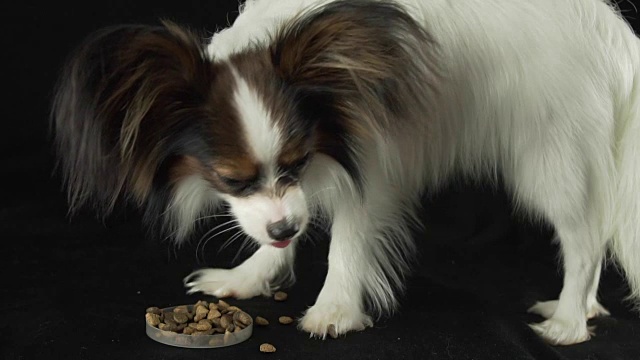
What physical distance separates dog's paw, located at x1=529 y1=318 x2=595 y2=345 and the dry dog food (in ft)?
3.18

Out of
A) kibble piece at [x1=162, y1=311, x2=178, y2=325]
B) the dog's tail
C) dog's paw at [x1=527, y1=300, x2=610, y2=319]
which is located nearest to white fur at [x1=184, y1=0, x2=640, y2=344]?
the dog's tail

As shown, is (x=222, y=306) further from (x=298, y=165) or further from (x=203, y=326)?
(x=298, y=165)

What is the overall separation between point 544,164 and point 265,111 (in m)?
1.00

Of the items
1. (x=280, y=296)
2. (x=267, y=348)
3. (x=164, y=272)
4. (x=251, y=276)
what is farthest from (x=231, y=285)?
(x=267, y=348)

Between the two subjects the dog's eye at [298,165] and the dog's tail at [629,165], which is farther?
the dog's tail at [629,165]

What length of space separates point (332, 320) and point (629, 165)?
1090mm

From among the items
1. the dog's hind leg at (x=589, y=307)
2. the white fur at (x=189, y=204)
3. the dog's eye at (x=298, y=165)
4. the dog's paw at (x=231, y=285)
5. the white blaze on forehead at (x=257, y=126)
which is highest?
the white blaze on forehead at (x=257, y=126)

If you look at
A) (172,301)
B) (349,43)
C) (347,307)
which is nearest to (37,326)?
(172,301)

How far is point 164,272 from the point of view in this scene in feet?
13.8

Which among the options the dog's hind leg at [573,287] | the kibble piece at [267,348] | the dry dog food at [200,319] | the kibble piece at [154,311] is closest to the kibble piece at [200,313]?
the dry dog food at [200,319]

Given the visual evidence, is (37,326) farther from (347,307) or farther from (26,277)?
(347,307)

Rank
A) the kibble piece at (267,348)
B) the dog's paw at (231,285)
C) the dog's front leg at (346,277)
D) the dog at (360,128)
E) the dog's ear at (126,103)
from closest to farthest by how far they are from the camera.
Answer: the dog's ear at (126,103)
the dog at (360,128)
the kibble piece at (267,348)
the dog's front leg at (346,277)
the dog's paw at (231,285)

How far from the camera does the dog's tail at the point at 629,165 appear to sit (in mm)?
3627

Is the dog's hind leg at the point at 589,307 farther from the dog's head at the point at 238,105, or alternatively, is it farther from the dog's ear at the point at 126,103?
the dog's ear at the point at 126,103
